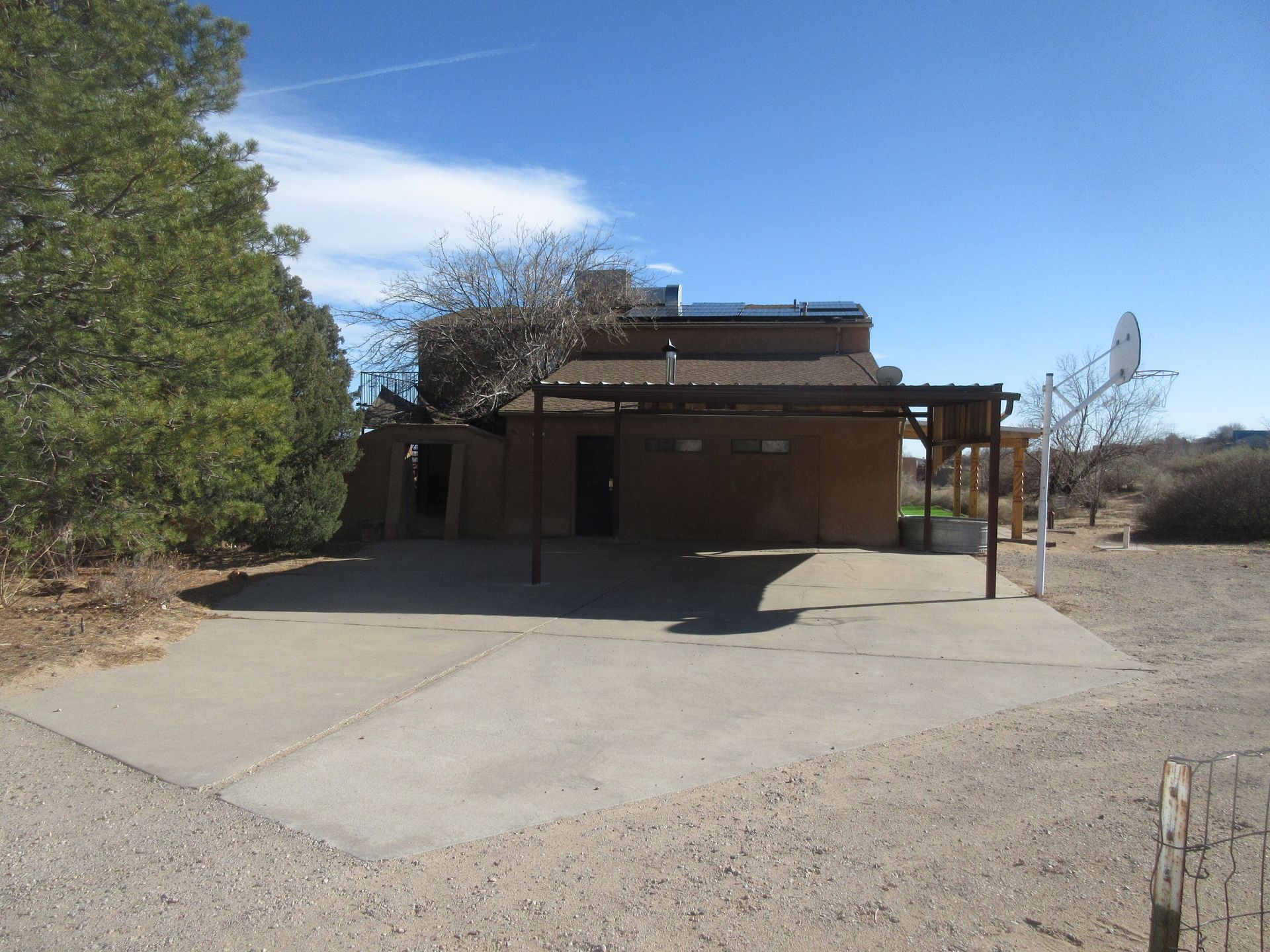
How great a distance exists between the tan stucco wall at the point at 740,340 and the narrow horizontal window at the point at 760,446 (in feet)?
9.31

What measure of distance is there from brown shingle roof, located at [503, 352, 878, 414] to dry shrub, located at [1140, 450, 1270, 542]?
9.71m

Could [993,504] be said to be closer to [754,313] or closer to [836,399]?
[836,399]

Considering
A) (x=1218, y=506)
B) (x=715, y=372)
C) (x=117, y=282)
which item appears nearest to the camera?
(x=117, y=282)

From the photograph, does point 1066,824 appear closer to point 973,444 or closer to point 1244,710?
point 1244,710

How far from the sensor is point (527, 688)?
6914 millimetres

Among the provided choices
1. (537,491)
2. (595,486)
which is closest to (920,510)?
(595,486)

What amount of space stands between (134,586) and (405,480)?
8021 millimetres

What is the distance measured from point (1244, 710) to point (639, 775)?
15.1ft

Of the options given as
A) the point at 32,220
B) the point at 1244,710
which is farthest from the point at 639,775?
the point at 32,220

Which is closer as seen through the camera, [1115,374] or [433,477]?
[1115,374]

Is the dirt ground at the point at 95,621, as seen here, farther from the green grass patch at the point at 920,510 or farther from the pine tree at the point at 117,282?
the green grass patch at the point at 920,510

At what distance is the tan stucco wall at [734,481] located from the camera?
1661 centimetres

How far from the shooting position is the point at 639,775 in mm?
5109

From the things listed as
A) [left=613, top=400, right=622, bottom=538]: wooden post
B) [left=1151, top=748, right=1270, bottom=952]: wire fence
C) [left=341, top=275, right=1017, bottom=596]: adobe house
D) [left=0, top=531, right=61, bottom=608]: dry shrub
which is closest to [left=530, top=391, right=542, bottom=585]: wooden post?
[left=341, top=275, right=1017, bottom=596]: adobe house
